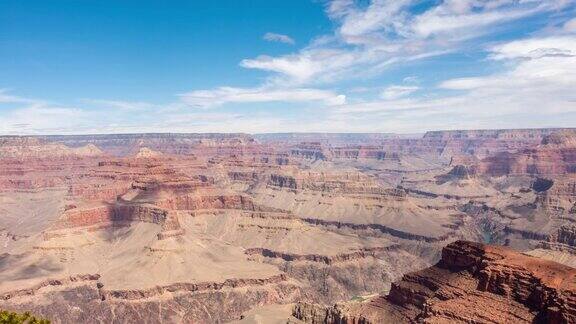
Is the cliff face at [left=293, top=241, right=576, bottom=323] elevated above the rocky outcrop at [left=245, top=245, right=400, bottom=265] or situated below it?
above

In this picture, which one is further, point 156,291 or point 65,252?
point 65,252

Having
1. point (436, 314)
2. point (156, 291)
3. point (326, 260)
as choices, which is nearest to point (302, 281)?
point (326, 260)

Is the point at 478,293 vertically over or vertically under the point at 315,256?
over

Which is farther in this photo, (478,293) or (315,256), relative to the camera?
(315,256)

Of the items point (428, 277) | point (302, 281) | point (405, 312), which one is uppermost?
point (428, 277)

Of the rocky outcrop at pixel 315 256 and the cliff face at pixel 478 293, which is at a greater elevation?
the cliff face at pixel 478 293

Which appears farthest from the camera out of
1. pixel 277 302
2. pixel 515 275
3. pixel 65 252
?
pixel 65 252

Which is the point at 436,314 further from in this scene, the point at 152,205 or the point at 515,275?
the point at 152,205

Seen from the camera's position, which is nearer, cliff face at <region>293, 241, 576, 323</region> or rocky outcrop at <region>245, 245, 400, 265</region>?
cliff face at <region>293, 241, 576, 323</region>
